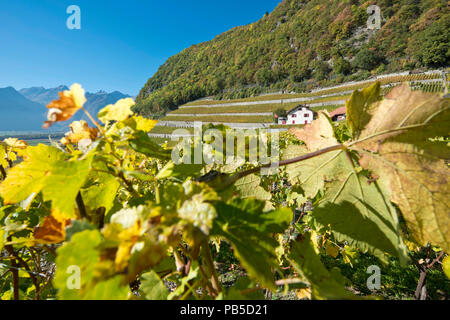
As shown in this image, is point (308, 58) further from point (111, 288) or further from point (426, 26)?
point (111, 288)

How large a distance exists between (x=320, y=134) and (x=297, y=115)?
1416 inches

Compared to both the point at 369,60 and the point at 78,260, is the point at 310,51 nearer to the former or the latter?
the point at 369,60

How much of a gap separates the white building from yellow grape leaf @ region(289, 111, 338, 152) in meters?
33.9

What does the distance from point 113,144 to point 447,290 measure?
207 inches

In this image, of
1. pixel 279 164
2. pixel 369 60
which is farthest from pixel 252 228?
pixel 369 60

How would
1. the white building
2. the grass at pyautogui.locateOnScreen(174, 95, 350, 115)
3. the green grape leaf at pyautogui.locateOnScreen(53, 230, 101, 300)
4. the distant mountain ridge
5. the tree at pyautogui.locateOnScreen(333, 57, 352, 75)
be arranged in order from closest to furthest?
the green grape leaf at pyautogui.locateOnScreen(53, 230, 101, 300), the white building, the grass at pyautogui.locateOnScreen(174, 95, 350, 115), the tree at pyautogui.locateOnScreen(333, 57, 352, 75), the distant mountain ridge

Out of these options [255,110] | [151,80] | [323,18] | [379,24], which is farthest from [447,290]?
[151,80]

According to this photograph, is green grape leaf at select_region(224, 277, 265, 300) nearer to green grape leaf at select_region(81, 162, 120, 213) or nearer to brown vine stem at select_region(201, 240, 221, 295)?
brown vine stem at select_region(201, 240, 221, 295)

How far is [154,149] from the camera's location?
0.54 metres

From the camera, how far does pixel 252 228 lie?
443 millimetres

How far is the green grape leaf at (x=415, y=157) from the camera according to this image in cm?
55

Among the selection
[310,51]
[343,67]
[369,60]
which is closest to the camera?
[369,60]

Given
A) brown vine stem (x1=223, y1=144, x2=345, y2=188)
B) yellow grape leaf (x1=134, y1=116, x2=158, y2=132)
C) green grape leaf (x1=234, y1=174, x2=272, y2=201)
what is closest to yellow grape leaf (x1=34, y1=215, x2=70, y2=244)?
yellow grape leaf (x1=134, y1=116, x2=158, y2=132)

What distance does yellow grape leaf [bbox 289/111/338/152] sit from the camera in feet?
2.17
